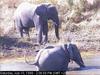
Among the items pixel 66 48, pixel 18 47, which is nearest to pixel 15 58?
pixel 18 47

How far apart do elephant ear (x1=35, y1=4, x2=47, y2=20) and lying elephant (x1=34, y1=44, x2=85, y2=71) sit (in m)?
0.23

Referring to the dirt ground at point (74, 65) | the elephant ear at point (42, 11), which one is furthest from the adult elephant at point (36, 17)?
the dirt ground at point (74, 65)

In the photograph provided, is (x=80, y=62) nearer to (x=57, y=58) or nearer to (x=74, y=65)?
(x=74, y=65)

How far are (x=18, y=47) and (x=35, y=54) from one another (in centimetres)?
14

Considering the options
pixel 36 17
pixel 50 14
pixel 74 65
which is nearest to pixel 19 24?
pixel 36 17

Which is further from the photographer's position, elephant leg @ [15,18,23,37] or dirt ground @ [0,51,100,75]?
elephant leg @ [15,18,23,37]

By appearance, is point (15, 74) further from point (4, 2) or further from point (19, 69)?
point (4, 2)

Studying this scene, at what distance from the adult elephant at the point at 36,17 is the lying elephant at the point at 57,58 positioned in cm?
10

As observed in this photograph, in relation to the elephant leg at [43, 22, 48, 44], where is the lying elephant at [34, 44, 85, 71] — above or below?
below

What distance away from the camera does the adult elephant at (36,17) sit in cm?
292

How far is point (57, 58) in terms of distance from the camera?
2879 mm

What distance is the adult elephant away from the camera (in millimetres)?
2920

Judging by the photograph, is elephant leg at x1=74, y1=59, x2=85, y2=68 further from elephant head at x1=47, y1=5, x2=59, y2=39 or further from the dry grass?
elephant head at x1=47, y1=5, x2=59, y2=39

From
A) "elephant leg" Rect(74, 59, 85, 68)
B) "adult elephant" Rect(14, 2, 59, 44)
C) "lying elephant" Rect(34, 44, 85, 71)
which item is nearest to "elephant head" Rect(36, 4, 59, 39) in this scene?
"adult elephant" Rect(14, 2, 59, 44)
